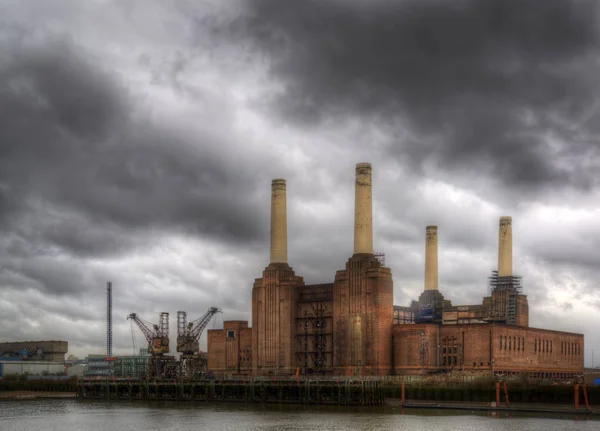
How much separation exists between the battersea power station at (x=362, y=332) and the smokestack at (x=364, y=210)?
0.46ft

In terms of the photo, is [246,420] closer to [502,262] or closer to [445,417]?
[445,417]

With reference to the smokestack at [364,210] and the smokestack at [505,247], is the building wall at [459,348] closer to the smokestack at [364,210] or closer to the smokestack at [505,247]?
the smokestack at [364,210]

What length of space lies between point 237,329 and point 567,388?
219ft

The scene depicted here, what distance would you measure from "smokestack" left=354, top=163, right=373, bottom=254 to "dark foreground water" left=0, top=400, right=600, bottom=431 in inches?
1098

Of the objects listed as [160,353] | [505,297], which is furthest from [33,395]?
[505,297]

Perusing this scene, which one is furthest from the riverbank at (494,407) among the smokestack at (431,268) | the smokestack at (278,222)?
the smokestack at (431,268)

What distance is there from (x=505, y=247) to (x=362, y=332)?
1524 inches

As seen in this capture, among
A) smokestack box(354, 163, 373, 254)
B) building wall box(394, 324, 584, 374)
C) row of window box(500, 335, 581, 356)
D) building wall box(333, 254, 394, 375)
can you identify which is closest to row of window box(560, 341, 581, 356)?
row of window box(500, 335, 581, 356)

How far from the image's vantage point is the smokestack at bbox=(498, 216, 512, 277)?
148m

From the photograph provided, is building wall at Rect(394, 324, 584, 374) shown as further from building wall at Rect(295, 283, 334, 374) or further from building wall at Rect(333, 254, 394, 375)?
building wall at Rect(295, 283, 334, 374)

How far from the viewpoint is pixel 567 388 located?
93.6m

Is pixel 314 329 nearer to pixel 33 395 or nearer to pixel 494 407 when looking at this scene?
pixel 494 407

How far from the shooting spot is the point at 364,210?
407 feet

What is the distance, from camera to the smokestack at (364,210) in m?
124
